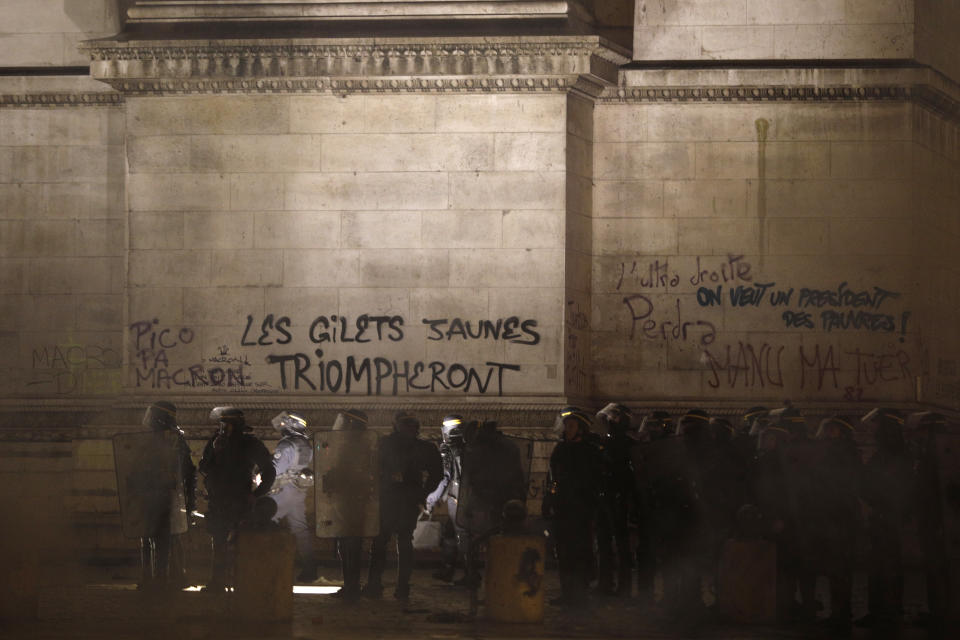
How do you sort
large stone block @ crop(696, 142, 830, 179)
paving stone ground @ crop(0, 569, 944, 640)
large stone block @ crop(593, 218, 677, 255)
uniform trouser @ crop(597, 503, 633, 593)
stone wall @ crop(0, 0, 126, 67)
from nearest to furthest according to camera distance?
paving stone ground @ crop(0, 569, 944, 640) → uniform trouser @ crop(597, 503, 633, 593) → large stone block @ crop(696, 142, 830, 179) → large stone block @ crop(593, 218, 677, 255) → stone wall @ crop(0, 0, 126, 67)

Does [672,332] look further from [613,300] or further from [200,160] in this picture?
[200,160]

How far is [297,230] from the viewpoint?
65.5 feet

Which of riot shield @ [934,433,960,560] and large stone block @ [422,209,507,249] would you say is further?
large stone block @ [422,209,507,249]

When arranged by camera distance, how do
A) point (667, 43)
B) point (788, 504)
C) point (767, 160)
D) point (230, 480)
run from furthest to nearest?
point (667, 43) → point (767, 160) → point (230, 480) → point (788, 504)

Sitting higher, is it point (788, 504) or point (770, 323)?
point (770, 323)

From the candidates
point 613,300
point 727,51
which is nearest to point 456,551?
point 613,300

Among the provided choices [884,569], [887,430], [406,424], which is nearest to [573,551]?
[406,424]

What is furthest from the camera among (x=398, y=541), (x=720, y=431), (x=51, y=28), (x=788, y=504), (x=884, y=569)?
(x=51, y=28)

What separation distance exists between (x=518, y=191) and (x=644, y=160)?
2027 millimetres

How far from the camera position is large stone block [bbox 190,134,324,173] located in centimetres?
2002

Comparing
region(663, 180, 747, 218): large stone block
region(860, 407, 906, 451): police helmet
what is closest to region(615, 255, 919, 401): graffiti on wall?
region(663, 180, 747, 218): large stone block

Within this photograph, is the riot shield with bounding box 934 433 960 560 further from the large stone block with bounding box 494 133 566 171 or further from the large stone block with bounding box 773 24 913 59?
the large stone block with bounding box 773 24 913 59

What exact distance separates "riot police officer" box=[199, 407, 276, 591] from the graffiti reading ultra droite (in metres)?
6.53

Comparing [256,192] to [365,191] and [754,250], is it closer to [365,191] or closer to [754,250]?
[365,191]
